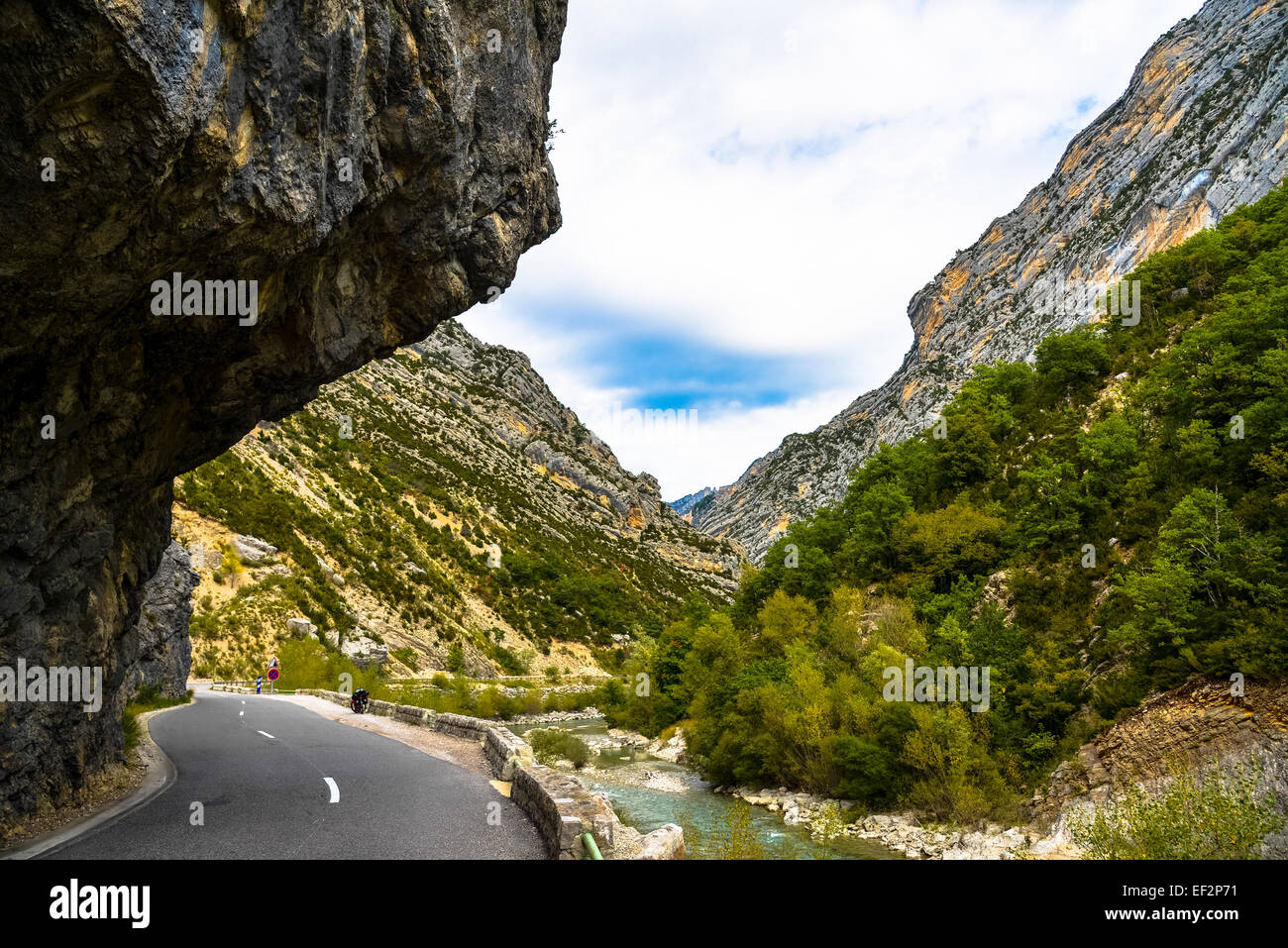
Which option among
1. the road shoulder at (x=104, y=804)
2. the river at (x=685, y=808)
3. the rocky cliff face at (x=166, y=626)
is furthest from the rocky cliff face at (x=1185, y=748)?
the rocky cliff face at (x=166, y=626)

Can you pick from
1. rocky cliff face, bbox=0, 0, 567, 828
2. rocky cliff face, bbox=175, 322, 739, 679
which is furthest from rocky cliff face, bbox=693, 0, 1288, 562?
rocky cliff face, bbox=0, 0, 567, 828

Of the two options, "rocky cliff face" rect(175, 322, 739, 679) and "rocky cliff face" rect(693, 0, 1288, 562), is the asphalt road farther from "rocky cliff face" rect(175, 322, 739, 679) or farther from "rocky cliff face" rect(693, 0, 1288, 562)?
"rocky cliff face" rect(693, 0, 1288, 562)

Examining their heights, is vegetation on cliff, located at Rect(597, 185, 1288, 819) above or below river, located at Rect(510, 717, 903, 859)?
above

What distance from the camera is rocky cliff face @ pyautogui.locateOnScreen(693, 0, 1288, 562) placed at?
3059 inches

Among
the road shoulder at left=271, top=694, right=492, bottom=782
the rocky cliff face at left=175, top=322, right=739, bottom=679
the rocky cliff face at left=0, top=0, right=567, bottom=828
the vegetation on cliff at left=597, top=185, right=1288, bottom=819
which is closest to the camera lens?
the rocky cliff face at left=0, top=0, right=567, bottom=828

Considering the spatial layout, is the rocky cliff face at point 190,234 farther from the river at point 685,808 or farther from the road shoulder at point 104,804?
the river at point 685,808

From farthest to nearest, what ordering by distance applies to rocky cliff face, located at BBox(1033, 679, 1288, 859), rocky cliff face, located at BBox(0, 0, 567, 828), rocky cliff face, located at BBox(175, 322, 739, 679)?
rocky cliff face, located at BBox(175, 322, 739, 679) → rocky cliff face, located at BBox(1033, 679, 1288, 859) → rocky cliff face, located at BBox(0, 0, 567, 828)

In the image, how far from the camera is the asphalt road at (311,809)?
8.53m

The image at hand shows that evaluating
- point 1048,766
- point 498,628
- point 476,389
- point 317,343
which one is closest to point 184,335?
point 317,343

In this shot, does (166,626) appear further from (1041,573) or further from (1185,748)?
(1041,573)

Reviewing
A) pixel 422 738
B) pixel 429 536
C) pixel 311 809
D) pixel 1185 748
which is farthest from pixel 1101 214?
pixel 311 809

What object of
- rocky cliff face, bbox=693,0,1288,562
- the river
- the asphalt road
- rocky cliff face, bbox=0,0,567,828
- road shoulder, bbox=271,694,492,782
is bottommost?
the river

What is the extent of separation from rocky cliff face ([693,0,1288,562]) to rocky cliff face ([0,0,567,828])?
5848cm

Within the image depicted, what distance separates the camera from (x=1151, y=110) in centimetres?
11144
